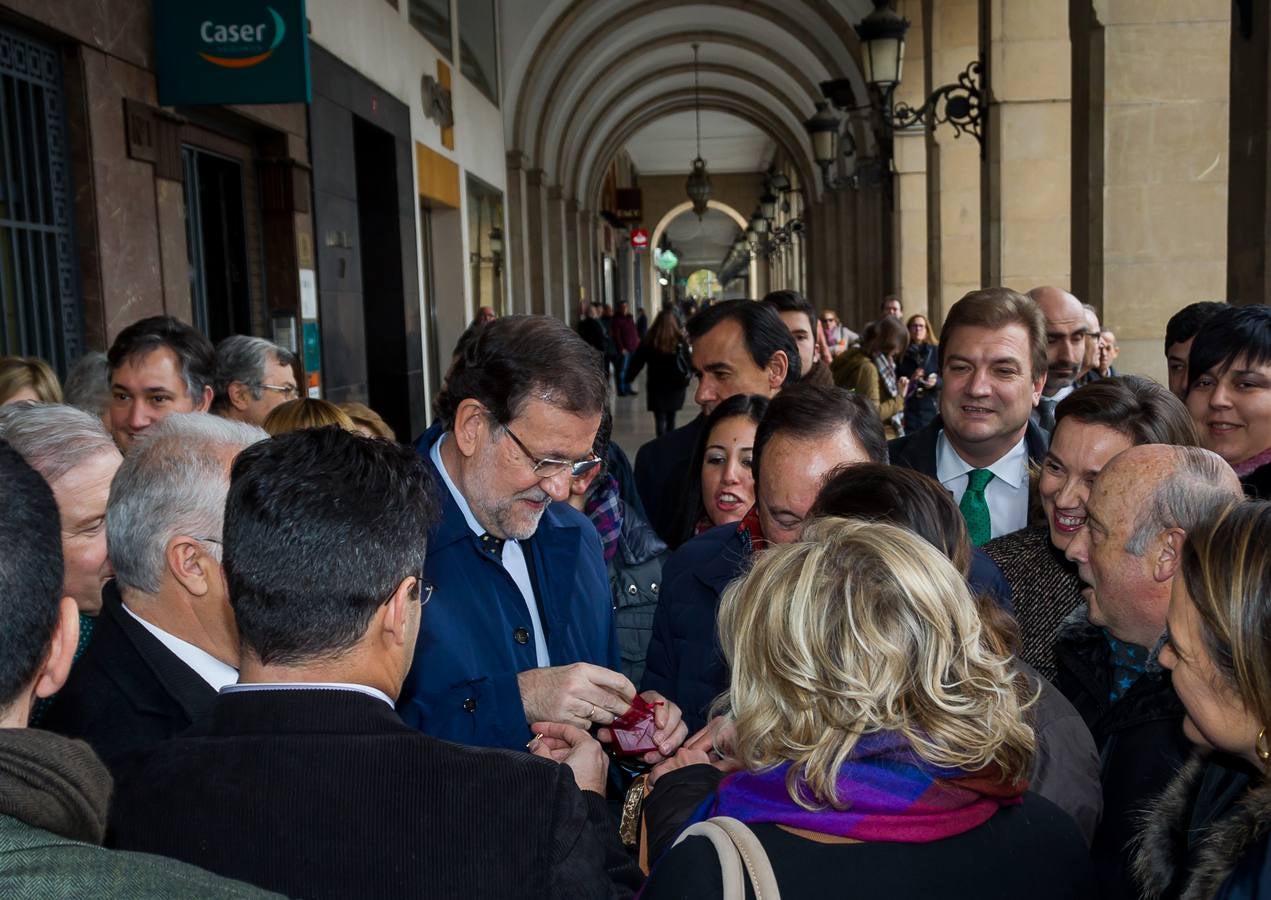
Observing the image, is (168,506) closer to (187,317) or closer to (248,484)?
(248,484)

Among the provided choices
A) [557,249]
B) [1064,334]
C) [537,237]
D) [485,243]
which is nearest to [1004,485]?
[1064,334]

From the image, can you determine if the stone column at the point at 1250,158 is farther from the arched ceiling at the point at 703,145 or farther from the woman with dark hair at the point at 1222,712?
the arched ceiling at the point at 703,145

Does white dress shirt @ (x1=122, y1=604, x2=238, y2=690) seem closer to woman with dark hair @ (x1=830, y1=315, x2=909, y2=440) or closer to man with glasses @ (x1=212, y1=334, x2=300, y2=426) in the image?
man with glasses @ (x1=212, y1=334, x2=300, y2=426)

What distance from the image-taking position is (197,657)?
2221 millimetres

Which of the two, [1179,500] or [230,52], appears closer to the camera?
[1179,500]

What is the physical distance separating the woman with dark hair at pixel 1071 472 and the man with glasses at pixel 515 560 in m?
1.02

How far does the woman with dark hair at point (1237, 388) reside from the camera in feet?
11.2

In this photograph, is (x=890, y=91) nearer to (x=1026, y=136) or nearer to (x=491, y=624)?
(x=1026, y=136)

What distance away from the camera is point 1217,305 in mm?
4277

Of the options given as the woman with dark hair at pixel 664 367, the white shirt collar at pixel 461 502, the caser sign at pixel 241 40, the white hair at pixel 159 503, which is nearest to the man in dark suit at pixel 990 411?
the white shirt collar at pixel 461 502

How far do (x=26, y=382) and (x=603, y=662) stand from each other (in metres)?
2.44

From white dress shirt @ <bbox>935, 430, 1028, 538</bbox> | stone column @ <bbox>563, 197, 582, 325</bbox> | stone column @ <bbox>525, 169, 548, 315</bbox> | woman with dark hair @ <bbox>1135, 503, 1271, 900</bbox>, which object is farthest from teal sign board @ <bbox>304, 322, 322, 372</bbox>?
stone column @ <bbox>563, 197, 582, 325</bbox>

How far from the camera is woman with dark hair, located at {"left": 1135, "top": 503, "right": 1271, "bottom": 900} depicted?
1.50 m

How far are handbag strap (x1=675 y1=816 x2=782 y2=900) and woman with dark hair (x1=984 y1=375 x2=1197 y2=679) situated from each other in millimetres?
1505
